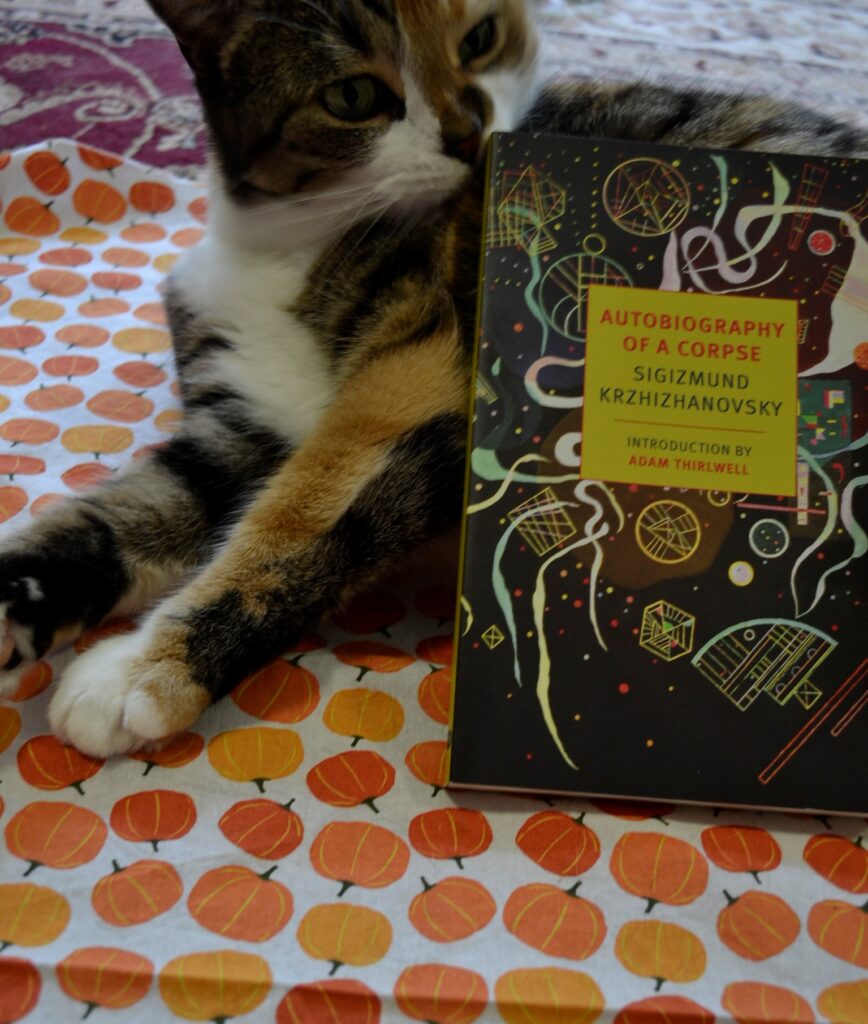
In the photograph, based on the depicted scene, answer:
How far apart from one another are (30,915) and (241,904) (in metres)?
0.13

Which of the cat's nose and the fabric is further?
the fabric

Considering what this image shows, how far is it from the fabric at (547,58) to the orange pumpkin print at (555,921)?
123cm

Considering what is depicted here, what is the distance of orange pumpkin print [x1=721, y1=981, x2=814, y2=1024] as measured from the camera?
0.54 meters

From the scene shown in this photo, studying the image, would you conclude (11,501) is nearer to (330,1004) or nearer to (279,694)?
(279,694)

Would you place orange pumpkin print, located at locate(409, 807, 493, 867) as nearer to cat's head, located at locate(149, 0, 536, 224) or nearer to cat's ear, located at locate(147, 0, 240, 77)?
cat's head, located at locate(149, 0, 536, 224)

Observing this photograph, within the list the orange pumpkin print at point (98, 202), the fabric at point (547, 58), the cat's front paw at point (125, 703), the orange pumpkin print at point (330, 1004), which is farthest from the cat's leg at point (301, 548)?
the fabric at point (547, 58)

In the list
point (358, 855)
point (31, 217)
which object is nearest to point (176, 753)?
point (358, 855)

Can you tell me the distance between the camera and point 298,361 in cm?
88

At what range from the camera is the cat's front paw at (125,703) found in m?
0.65

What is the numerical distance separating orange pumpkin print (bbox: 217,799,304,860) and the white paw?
0.26ft

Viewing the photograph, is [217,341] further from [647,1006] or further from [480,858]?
[647,1006]

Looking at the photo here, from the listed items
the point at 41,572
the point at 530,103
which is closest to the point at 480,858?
the point at 41,572

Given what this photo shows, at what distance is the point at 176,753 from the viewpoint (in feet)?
2.20

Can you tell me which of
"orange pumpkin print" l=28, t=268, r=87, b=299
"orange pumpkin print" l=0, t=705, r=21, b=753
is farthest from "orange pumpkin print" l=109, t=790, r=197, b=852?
"orange pumpkin print" l=28, t=268, r=87, b=299
